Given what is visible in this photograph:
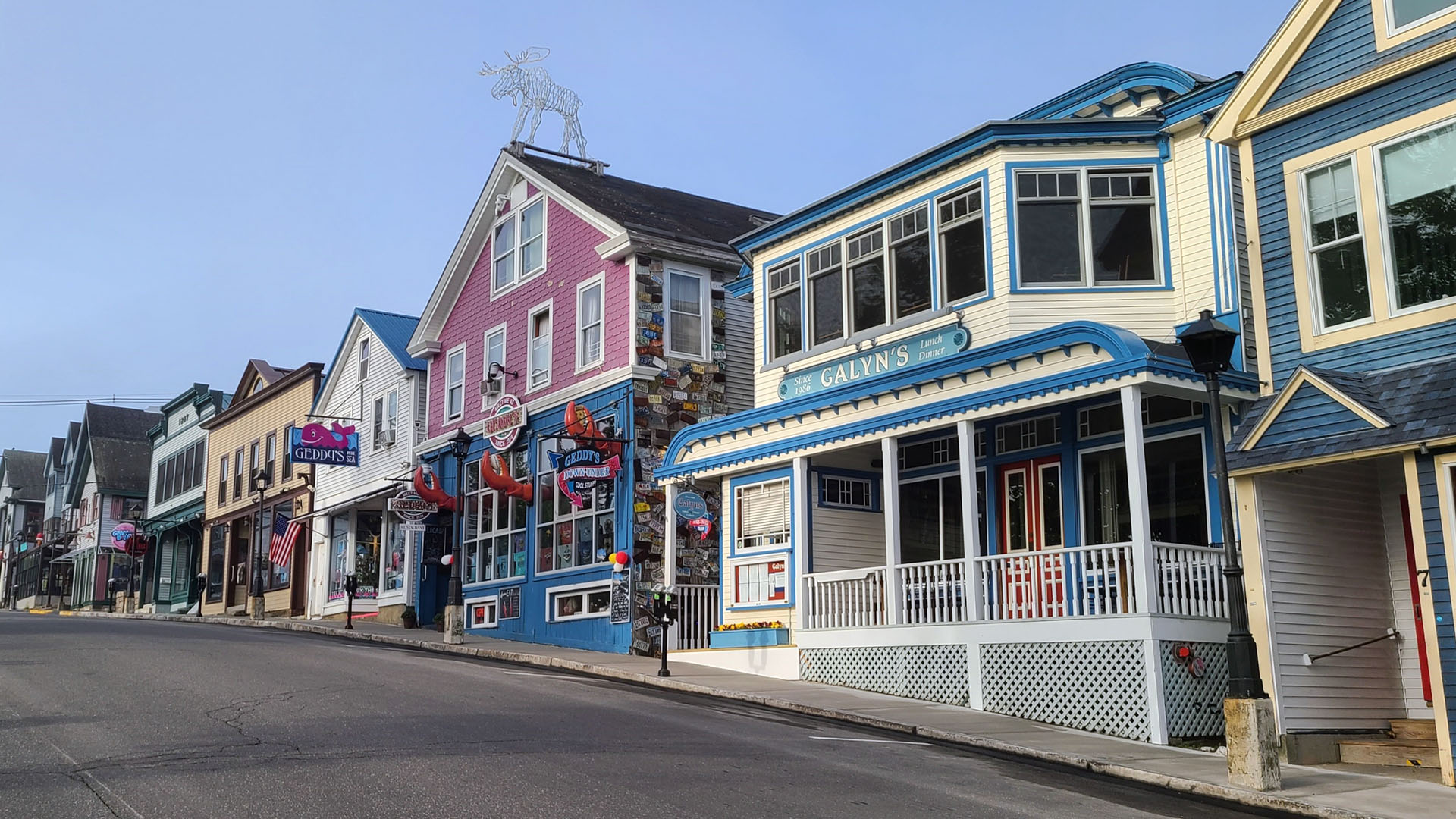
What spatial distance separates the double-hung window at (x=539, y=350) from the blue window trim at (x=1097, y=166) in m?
12.9

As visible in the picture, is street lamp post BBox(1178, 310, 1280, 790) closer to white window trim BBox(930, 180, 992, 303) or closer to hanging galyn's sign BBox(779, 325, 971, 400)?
hanging galyn's sign BBox(779, 325, 971, 400)

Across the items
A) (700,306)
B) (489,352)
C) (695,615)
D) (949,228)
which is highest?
(489,352)

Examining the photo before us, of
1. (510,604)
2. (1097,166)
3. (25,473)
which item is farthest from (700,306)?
(25,473)

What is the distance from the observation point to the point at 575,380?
26.7 meters

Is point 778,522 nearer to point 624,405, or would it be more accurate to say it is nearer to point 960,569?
point 960,569

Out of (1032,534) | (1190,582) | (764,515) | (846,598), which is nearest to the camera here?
(1190,582)

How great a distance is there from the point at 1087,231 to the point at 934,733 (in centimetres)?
754

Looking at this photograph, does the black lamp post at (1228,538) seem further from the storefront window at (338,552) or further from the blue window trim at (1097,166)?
the storefront window at (338,552)

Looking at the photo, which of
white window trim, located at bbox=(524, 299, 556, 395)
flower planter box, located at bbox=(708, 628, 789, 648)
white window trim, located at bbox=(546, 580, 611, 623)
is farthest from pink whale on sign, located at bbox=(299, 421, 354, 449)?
flower planter box, located at bbox=(708, 628, 789, 648)

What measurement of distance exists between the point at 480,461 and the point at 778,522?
413 inches

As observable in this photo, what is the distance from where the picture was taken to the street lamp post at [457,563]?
25.4 m

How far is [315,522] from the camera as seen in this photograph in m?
38.3

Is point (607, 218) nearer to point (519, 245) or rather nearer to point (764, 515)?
point (519, 245)

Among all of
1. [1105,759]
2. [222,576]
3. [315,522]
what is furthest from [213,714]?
[222,576]
